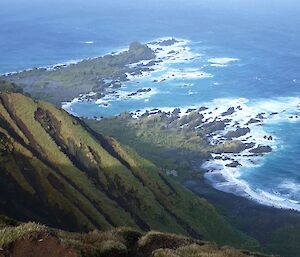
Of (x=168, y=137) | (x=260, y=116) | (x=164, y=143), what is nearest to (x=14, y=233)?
(x=164, y=143)

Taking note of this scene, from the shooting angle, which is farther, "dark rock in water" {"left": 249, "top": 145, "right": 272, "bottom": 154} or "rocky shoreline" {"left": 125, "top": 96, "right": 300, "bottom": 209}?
"dark rock in water" {"left": 249, "top": 145, "right": 272, "bottom": 154}

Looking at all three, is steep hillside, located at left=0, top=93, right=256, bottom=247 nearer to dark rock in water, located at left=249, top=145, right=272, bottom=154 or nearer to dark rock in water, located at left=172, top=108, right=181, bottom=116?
dark rock in water, located at left=249, top=145, right=272, bottom=154

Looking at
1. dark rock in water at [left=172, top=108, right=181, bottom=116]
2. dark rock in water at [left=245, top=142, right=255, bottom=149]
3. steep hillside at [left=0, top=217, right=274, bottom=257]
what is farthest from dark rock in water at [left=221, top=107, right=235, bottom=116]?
steep hillside at [left=0, top=217, right=274, bottom=257]

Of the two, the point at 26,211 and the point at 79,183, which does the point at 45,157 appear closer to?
the point at 79,183

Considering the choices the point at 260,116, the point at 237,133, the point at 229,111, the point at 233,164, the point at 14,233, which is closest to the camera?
the point at 14,233

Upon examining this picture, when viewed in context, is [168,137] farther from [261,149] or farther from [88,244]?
[88,244]

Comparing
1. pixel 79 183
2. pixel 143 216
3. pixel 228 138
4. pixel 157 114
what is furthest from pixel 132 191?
pixel 157 114

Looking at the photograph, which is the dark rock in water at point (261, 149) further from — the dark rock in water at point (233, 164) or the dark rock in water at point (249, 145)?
the dark rock in water at point (233, 164)

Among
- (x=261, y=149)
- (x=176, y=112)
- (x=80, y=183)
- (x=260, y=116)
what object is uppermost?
(x=80, y=183)
